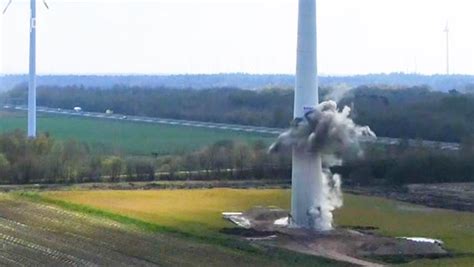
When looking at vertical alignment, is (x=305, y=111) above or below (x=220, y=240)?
above

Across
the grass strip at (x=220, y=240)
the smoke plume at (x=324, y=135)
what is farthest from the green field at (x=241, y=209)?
the smoke plume at (x=324, y=135)

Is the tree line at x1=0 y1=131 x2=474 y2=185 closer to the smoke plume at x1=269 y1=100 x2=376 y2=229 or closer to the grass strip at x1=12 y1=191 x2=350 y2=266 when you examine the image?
the grass strip at x1=12 y1=191 x2=350 y2=266

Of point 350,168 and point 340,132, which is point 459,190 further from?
point 340,132

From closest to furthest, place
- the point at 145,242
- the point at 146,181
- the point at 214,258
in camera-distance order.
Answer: the point at 214,258, the point at 145,242, the point at 146,181

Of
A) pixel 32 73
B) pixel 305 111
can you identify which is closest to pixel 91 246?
pixel 305 111

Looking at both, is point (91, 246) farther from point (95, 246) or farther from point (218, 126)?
point (218, 126)

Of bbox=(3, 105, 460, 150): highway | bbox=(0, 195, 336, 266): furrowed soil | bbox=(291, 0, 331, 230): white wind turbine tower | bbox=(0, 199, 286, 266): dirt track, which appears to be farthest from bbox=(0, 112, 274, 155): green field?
bbox=(0, 199, 286, 266): dirt track

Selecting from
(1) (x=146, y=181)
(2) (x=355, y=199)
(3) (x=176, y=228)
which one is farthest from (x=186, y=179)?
(3) (x=176, y=228)
